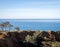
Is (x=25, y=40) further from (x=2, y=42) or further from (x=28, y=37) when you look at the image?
(x=2, y=42)

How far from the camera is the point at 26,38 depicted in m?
56.2

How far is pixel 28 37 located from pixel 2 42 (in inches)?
387

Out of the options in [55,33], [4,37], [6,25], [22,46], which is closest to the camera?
[4,37]

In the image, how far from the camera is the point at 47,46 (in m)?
55.6

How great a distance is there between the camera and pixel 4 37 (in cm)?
5066

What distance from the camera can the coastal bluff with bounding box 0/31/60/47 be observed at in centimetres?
5097

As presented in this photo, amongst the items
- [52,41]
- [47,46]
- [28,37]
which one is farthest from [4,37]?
[52,41]

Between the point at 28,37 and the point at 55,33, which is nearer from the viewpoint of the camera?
the point at 28,37

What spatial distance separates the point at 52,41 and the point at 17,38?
29.7 ft

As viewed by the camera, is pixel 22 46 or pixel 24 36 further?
pixel 24 36

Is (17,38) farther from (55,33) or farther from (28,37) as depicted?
(55,33)

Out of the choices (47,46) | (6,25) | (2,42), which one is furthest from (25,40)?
(6,25)

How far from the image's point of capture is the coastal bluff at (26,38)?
51.0 metres

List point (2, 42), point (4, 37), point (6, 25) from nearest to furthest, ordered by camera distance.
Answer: point (2, 42), point (4, 37), point (6, 25)
